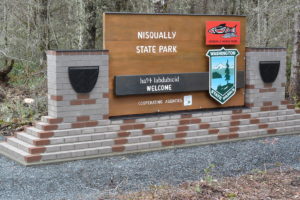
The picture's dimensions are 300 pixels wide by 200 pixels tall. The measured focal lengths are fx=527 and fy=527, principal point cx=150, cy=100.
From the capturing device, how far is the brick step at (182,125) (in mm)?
9414

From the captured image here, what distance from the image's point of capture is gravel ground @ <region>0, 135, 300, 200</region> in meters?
7.38

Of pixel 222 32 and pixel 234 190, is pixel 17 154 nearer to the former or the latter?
pixel 234 190

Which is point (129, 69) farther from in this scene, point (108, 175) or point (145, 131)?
point (108, 175)

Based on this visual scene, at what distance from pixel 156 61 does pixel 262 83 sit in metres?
2.69

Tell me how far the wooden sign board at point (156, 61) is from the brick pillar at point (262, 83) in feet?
2.16

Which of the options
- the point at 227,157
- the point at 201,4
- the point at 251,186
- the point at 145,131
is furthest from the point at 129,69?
the point at 201,4

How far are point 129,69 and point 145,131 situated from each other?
1234mm

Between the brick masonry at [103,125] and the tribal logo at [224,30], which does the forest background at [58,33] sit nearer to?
the tribal logo at [224,30]

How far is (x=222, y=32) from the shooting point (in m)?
11.0

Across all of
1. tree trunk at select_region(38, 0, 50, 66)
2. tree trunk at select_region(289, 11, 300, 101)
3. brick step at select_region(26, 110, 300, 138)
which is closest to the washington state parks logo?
brick step at select_region(26, 110, 300, 138)

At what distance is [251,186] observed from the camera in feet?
24.6

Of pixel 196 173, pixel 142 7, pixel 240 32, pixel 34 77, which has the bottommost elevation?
pixel 196 173

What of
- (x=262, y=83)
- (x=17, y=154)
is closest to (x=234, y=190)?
(x=17, y=154)

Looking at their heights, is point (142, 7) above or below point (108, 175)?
above
